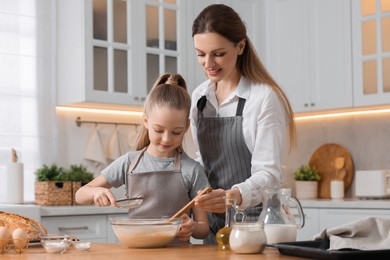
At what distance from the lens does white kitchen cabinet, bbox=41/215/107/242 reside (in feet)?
13.1

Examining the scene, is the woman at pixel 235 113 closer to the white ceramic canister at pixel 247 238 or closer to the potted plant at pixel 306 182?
the white ceramic canister at pixel 247 238

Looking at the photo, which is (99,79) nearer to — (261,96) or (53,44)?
(53,44)

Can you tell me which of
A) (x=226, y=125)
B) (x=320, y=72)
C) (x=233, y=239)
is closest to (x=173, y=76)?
(x=226, y=125)

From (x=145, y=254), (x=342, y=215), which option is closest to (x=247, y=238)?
(x=145, y=254)

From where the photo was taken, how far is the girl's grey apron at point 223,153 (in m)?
2.49

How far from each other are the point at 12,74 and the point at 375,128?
2.50 meters

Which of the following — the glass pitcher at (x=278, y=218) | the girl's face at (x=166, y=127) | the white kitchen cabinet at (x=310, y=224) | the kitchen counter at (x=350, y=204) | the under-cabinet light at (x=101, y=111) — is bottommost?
the white kitchen cabinet at (x=310, y=224)

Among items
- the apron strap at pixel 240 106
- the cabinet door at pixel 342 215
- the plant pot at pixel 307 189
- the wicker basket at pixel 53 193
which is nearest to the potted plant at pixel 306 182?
the plant pot at pixel 307 189

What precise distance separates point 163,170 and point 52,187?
6.34ft

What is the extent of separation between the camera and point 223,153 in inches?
99.6

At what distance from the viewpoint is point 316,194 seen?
5094mm

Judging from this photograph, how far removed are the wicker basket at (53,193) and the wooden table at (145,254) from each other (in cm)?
213

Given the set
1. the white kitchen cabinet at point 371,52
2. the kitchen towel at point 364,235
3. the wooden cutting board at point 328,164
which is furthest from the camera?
the wooden cutting board at point 328,164

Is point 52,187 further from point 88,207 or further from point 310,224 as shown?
point 310,224
